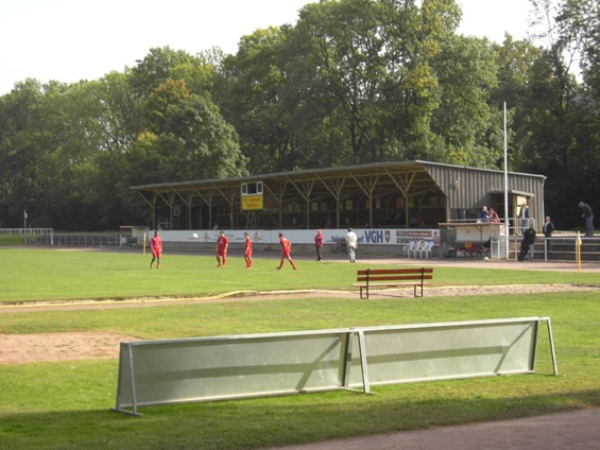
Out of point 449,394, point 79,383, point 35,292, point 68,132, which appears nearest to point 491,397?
point 449,394

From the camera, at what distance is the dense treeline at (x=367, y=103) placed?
68562mm

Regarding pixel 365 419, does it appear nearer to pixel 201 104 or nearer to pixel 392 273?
pixel 392 273

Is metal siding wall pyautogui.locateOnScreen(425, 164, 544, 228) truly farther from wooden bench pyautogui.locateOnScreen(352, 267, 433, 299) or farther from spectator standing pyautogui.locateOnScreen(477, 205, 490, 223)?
wooden bench pyautogui.locateOnScreen(352, 267, 433, 299)

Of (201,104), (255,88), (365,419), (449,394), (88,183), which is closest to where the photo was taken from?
(365,419)

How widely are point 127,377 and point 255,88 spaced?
7843 centimetres

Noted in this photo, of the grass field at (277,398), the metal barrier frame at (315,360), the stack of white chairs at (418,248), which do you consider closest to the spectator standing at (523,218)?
the stack of white chairs at (418,248)

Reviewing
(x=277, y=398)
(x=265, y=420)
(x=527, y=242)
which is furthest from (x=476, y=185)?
(x=265, y=420)

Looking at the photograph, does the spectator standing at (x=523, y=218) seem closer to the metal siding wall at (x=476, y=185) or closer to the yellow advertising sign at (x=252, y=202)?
the metal siding wall at (x=476, y=185)

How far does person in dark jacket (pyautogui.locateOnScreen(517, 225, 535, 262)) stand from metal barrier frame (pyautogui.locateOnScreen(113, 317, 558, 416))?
101ft

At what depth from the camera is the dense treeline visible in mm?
68562

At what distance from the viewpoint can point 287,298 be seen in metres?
23.8

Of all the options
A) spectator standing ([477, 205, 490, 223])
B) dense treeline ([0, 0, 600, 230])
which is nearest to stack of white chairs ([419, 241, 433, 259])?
spectator standing ([477, 205, 490, 223])

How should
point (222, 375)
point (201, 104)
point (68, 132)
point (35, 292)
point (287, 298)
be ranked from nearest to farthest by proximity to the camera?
point (222, 375), point (287, 298), point (35, 292), point (201, 104), point (68, 132)

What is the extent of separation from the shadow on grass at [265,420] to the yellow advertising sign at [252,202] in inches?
2076
